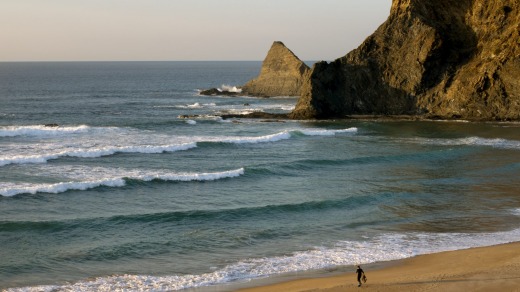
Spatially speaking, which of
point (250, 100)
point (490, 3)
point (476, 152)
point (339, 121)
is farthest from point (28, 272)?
point (250, 100)

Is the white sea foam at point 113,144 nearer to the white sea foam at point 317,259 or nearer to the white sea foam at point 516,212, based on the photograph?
the white sea foam at point 317,259

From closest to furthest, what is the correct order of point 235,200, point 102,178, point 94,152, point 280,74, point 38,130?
point 235,200 < point 102,178 < point 94,152 < point 38,130 < point 280,74

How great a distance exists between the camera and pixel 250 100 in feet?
322

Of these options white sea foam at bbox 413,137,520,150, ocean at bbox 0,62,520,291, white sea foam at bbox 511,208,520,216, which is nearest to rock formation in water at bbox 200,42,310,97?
ocean at bbox 0,62,520,291

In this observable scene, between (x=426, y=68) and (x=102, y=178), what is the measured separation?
3923 centimetres

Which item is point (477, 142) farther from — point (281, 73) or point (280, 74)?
point (280, 74)

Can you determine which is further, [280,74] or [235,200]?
[280,74]

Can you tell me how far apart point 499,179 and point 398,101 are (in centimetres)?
2942

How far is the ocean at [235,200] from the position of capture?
25078 millimetres

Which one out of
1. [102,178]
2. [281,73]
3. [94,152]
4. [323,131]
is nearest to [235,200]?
[102,178]

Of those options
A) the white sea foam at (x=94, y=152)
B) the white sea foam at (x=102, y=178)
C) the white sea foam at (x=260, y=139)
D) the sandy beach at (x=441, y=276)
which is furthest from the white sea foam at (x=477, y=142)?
the sandy beach at (x=441, y=276)

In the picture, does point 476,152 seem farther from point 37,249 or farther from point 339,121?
point 37,249

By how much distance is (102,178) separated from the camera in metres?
38.6

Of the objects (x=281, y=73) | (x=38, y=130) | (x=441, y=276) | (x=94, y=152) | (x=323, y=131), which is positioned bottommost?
(x=441, y=276)
